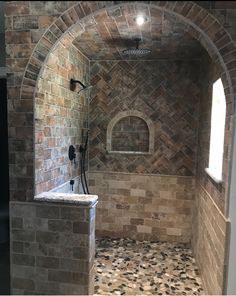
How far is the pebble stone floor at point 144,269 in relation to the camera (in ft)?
8.09

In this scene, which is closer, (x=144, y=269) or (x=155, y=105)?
(x=144, y=269)

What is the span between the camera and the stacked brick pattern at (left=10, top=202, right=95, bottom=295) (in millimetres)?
→ 1929

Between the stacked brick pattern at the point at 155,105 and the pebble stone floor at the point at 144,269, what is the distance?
3.29 ft

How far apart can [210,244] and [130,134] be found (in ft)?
5.79

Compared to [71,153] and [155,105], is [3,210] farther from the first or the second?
[155,105]

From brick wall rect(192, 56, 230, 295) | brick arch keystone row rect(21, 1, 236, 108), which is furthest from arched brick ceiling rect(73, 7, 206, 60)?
brick wall rect(192, 56, 230, 295)

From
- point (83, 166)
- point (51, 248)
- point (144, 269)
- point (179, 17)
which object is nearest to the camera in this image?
point (179, 17)

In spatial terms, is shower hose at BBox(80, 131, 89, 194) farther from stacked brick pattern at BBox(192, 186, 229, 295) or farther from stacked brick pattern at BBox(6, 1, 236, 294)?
stacked brick pattern at BBox(192, 186, 229, 295)

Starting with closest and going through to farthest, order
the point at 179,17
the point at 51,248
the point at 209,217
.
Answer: the point at 179,17, the point at 51,248, the point at 209,217

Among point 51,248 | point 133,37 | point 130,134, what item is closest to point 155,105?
point 130,134

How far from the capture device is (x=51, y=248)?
1.98 meters

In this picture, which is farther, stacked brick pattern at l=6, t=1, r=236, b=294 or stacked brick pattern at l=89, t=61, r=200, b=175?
stacked brick pattern at l=89, t=61, r=200, b=175

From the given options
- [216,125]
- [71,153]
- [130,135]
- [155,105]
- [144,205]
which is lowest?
[144,205]

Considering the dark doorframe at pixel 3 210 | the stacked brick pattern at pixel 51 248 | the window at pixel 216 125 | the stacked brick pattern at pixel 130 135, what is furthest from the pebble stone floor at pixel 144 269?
the stacked brick pattern at pixel 130 135
